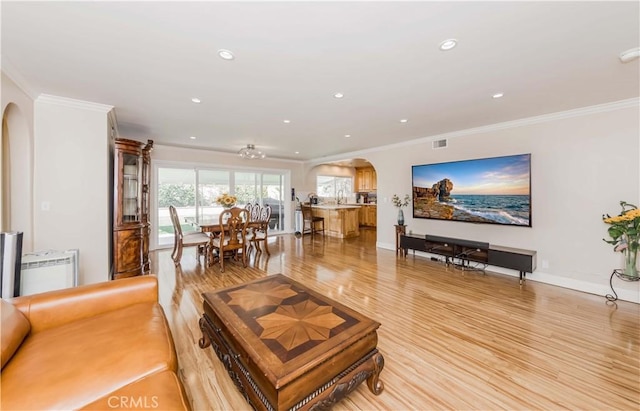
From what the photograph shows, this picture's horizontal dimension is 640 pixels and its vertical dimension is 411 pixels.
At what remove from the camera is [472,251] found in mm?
4086

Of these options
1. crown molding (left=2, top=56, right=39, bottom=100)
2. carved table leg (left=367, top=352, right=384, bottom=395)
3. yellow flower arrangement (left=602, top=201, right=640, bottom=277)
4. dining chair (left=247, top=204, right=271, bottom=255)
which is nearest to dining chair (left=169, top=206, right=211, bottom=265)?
dining chair (left=247, top=204, right=271, bottom=255)

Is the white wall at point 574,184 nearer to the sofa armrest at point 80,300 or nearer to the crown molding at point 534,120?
the crown molding at point 534,120

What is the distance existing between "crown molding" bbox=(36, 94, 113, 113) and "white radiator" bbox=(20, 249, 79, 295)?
5.95 feet

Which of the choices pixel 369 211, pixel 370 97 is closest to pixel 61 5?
pixel 370 97

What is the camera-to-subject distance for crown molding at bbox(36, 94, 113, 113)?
291 centimetres

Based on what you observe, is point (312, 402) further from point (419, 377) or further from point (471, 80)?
point (471, 80)

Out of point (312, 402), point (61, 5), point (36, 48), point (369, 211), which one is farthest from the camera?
point (369, 211)

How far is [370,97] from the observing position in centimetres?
294

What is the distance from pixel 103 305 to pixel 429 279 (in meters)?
3.83

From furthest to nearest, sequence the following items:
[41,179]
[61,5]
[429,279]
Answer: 1. [429,279]
2. [41,179]
3. [61,5]

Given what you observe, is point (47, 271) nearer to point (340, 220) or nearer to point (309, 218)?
point (309, 218)

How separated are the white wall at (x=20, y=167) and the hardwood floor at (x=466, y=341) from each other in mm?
1662

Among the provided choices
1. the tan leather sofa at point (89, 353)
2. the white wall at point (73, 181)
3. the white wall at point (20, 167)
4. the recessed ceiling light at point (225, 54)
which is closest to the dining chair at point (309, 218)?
the white wall at point (73, 181)

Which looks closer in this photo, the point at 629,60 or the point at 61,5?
the point at 61,5
